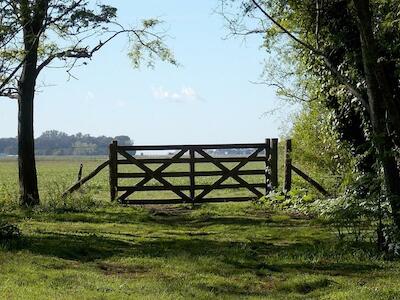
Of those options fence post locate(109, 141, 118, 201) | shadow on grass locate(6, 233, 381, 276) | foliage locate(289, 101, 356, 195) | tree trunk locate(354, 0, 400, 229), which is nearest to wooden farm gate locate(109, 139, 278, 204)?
fence post locate(109, 141, 118, 201)

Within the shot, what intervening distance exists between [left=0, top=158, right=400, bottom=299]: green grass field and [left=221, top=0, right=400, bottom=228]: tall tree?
1.77 metres

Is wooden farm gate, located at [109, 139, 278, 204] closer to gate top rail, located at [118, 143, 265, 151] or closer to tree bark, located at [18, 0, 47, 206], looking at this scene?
gate top rail, located at [118, 143, 265, 151]

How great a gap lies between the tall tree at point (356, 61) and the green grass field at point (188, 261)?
1774mm

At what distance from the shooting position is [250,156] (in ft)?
64.1

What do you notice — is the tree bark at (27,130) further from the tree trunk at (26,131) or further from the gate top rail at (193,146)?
the gate top rail at (193,146)

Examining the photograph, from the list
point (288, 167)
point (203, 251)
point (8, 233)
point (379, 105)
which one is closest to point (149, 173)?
point (288, 167)

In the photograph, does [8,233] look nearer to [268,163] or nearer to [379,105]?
[379,105]

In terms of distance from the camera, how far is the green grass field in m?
7.17

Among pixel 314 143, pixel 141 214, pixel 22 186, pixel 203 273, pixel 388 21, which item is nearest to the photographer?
pixel 203 273

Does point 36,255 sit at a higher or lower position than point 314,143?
lower

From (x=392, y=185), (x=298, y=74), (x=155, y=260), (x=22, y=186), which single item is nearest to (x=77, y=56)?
(x=22, y=186)

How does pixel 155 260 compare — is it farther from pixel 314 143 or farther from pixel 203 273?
pixel 314 143

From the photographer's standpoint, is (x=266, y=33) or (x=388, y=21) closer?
(x=388, y=21)

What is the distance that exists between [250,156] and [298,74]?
10.9 ft
